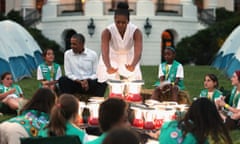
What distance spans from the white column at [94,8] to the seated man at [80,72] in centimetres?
2945

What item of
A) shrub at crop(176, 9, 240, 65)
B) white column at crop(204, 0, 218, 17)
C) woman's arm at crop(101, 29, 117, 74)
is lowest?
shrub at crop(176, 9, 240, 65)

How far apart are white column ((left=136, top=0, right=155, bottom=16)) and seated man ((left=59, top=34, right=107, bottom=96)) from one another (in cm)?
2972

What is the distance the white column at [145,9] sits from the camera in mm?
39950

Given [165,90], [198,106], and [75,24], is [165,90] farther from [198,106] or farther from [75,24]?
[75,24]

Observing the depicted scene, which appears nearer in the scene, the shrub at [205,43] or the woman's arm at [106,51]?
the woman's arm at [106,51]

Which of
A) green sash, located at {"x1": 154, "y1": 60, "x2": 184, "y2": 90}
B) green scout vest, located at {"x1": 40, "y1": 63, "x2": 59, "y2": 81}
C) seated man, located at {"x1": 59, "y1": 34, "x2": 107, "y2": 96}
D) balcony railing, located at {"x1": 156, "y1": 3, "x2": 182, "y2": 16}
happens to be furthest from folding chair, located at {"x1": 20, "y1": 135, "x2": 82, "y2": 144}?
balcony railing, located at {"x1": 156, "y1": 3, "x2": 182, "y2": 16}

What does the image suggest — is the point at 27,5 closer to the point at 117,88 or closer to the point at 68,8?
the point at 68,8

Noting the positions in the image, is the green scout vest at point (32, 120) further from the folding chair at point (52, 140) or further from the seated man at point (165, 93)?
the seated man at point (165, 93)

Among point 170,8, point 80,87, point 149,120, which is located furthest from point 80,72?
point 170,8

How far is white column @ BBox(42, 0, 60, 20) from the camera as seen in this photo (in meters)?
41.5

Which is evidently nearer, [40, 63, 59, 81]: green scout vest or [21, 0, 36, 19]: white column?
[40, 63, 59, 81]: green scout vest

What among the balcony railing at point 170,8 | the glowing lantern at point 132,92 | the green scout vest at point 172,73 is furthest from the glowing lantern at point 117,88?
the balcony railing at point 170,8

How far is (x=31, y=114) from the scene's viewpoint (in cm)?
636

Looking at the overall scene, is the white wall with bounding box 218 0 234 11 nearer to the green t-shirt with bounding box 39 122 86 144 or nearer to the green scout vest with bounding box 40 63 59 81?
the green scout vest with bounding box 40 63 59 81
